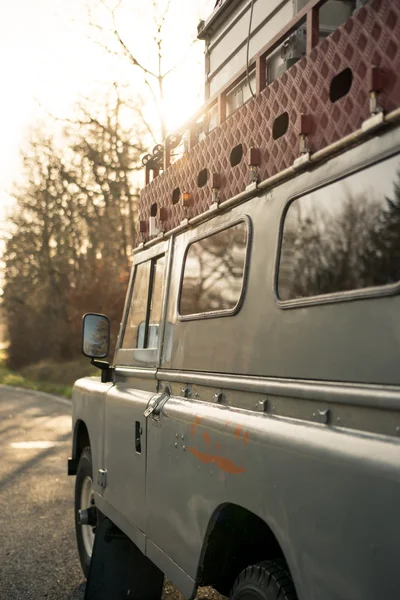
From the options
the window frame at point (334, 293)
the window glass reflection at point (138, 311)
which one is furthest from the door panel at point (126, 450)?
the window frame at point (334, 293)

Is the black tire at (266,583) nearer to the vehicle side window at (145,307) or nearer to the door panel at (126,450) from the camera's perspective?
the door panel at (126,450)

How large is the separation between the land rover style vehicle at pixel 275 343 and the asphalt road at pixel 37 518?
94 centimetres

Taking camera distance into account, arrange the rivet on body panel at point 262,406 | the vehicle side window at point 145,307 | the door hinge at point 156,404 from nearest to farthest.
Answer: the rivet on body panel at point 262,406 → the door hinge at point 156,404 → the vehicle side window at point 145,307

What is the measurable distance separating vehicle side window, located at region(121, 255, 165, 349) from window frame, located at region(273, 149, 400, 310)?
1.51 m

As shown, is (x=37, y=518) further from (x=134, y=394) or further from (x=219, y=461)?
(x=219, y=461)

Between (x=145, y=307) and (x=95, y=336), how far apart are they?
1.41ft

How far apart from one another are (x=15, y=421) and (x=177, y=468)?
1363 centimetres

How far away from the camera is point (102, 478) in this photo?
16.1 feet

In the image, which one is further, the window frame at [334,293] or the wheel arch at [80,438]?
the wheel arch at [80,438]

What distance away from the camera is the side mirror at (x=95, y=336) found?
16.4 feet

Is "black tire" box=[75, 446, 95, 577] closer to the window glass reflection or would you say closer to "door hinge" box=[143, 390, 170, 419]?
the window glass reflection

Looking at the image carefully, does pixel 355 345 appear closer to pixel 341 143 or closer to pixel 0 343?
pixel 341 143

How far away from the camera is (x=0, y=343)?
45812 millimetres

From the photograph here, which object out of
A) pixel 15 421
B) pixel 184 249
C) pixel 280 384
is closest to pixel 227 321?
pixel 280 384
